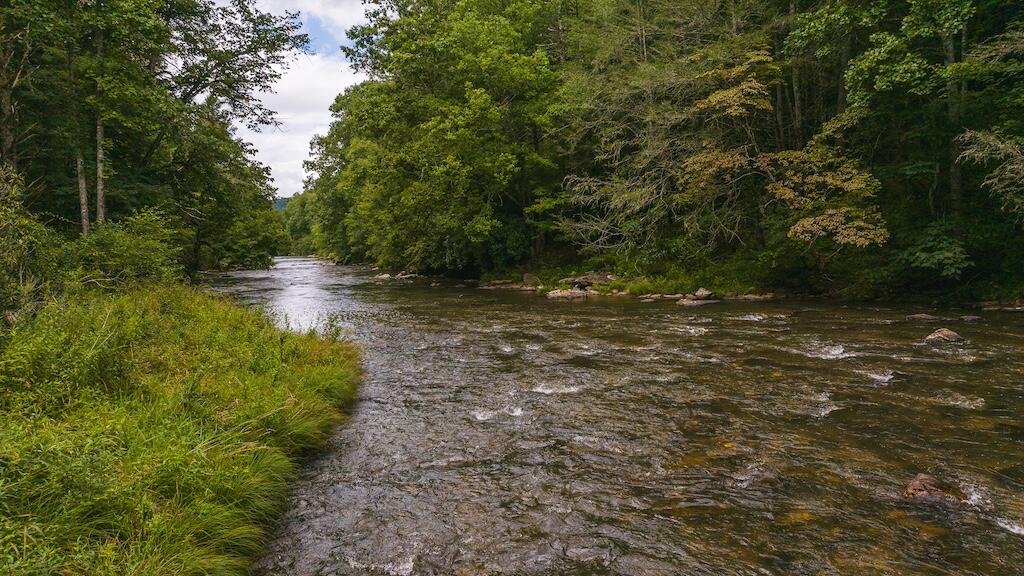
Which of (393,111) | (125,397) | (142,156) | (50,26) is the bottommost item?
(125,397)

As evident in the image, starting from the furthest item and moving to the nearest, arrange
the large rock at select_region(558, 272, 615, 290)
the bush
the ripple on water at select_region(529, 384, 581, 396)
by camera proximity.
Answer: the large rock at select_region(558, 272, 615, 290)
the ripple on water at select_region(529, 384, 581, 396)
the bush

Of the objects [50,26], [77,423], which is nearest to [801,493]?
[77,423]

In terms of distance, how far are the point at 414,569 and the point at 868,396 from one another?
6.93 meters

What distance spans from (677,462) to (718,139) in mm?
16645

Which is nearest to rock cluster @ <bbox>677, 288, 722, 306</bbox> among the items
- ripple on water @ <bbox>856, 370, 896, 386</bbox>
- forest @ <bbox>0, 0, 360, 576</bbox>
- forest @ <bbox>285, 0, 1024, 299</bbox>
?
forest @ <bbox>285, 0, 1024, 299</bbox>

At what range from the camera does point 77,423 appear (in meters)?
4.33

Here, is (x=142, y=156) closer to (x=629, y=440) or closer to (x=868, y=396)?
(x=629, y=440)

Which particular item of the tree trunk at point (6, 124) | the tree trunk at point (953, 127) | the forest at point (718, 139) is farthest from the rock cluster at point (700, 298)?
the tree trunk at point (6, 124)

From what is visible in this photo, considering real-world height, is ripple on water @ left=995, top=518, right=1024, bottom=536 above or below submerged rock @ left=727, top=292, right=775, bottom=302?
below

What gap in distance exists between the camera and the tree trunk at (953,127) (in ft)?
44.1

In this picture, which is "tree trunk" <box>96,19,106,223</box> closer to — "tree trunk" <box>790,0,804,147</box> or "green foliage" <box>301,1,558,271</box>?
"green foliage" <box>301,1,558,271</box>

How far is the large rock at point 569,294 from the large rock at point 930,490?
1578 cm

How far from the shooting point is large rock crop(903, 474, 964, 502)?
446 centimetres

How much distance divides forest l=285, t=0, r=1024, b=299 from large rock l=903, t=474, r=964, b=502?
10833 millimetres
